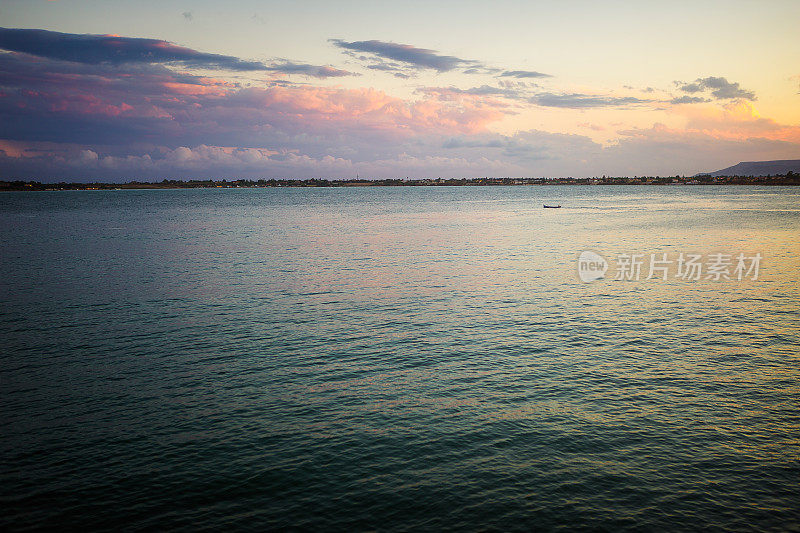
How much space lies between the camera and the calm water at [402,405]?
16094 millimetres

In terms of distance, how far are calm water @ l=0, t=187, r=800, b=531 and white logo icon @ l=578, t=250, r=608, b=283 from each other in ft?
10.7

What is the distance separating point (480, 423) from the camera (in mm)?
21203

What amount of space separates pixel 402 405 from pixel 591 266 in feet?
144

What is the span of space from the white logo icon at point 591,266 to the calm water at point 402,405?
3.27 meters

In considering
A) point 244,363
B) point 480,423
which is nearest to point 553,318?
point 480,423

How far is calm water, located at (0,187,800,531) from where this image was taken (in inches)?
634
